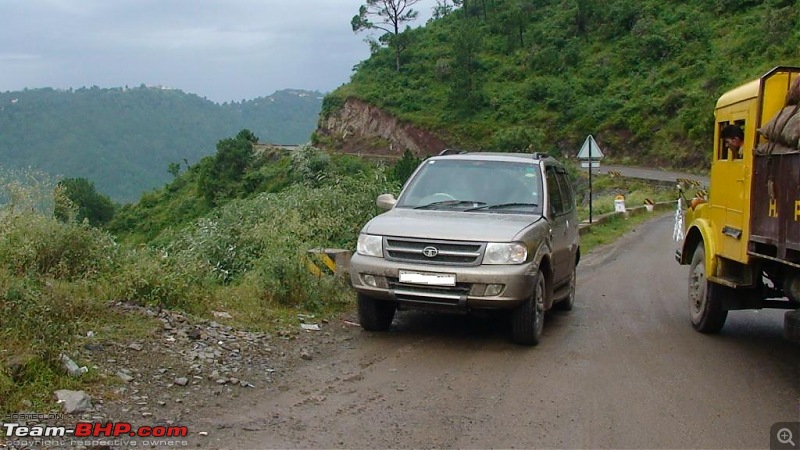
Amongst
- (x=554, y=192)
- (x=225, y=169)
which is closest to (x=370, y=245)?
(x=554, y=192)

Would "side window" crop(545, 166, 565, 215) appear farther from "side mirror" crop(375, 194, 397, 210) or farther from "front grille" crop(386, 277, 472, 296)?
"front grille" crop(386, 277, 472, 296)

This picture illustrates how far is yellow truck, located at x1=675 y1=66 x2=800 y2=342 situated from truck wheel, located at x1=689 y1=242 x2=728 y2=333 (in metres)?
0.01

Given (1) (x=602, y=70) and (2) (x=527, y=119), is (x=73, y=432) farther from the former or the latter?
(1) (x=602, y=70)

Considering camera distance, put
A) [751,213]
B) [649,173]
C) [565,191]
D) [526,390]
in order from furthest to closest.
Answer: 1. [649,173]
2. [565,191]
3. [751,213]
4. [526,390]

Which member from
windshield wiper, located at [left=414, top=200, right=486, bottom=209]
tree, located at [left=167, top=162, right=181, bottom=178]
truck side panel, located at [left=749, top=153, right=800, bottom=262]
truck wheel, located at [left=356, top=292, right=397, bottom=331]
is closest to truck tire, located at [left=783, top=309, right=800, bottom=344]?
truck side panel, located at [left=749, top=153, right=800, bottom=262]

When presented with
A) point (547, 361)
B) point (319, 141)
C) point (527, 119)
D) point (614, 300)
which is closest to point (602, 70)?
point (527, 119)

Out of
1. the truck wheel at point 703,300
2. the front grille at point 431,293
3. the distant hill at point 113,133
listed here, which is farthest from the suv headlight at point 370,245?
the distant hill at point 113,133

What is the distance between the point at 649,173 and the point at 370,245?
45.7 m

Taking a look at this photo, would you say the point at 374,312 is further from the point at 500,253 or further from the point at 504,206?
the point at 504,206

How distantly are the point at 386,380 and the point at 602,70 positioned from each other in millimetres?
63961

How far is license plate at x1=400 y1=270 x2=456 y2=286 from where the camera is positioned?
23.5 feet

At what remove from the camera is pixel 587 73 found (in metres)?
67.1

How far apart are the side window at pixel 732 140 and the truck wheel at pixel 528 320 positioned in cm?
222

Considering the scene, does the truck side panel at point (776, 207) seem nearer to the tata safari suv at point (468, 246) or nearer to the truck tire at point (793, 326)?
the truck tire at point (793, 326)
